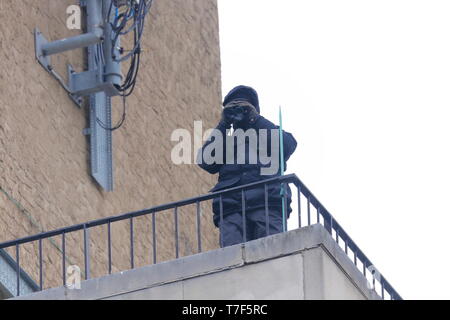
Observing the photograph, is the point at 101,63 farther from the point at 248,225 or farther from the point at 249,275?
the point at 249,275

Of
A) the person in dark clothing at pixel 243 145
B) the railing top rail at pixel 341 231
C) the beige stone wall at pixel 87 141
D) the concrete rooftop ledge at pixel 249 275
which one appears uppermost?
the beige stone wall at pixel 87 141

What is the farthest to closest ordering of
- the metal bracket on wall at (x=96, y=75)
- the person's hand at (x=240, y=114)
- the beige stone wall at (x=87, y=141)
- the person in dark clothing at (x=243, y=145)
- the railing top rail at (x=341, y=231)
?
the metal bracket on wall at (x=96, y=75) → the beige stone wall at (x=87, y=141) → the person's hand at (x=240, y=114) → the person in dark clothing at (x=243, y=145) → the railing top rail at (x=341, y=231)

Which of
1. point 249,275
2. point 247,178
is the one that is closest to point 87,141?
point 247,178

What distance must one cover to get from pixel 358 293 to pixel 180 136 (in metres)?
8.29

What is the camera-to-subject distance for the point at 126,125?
73.0 ft

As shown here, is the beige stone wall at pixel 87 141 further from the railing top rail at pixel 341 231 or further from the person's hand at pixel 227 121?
the railing top rail at pixel 341 231

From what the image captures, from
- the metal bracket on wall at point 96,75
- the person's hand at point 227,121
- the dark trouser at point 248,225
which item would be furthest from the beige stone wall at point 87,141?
the dark trouser at point 248,225

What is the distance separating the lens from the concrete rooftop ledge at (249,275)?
49.4 ft

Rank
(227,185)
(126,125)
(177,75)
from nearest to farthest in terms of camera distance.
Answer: (227,185) → (126,125) → (177,75)

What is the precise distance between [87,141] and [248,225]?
4890 mm

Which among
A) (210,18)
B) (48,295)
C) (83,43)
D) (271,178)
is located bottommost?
(48,295)

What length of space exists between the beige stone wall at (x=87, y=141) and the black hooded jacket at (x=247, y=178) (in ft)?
8.86

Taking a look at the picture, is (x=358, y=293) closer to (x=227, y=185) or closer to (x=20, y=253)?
(x=227, y=185)

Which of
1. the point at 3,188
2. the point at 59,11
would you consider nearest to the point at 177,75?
the point at 59,11
